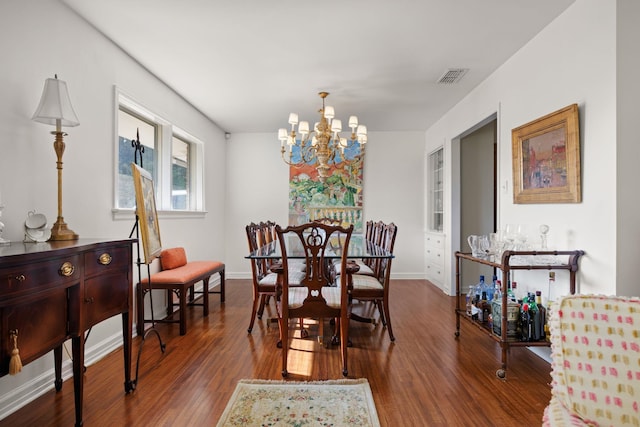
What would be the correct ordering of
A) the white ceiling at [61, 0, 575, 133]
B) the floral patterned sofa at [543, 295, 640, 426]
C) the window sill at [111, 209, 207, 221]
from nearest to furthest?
the floral patterned sofa at [543, 295, 640, 426] < the white ceiling at [61, 0, 575, 133] < the window sill at [111, 209, 207, 221]

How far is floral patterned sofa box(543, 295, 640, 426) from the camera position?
40.1 inches

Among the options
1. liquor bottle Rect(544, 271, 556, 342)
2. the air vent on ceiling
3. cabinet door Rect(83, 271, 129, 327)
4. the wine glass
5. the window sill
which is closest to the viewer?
cabinet door Rect(83, 271, 129, 327)

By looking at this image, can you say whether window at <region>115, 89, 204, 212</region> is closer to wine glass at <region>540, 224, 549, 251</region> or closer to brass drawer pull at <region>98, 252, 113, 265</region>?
brass drawer pull at <region>98, 252, 113, 265</region>

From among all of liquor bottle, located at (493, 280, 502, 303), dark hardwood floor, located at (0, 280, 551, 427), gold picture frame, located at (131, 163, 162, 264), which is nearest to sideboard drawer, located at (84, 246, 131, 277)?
gold picture frame, located at (131, 163, 162, 264)

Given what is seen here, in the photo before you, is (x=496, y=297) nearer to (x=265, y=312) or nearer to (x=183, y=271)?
(x=265, y=312)

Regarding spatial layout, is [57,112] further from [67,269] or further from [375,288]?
[375,288]

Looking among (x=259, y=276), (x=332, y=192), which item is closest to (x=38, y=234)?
(x=259, y=276)

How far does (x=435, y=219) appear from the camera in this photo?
18.7ft

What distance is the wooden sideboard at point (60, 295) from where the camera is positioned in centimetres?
142

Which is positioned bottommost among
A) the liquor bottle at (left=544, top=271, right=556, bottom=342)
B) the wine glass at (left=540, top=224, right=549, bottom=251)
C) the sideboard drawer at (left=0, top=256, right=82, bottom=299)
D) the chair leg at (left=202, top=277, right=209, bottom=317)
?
the chair leg at (left=202, top=277, right=209, bottom=317)

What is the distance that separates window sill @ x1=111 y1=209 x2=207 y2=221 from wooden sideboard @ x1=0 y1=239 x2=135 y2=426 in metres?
1.05

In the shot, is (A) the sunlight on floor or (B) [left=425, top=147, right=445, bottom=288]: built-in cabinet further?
(B) [left=425, top=147, right=445, bottom=288]: built-in cabinet

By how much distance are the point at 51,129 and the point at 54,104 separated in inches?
18.3

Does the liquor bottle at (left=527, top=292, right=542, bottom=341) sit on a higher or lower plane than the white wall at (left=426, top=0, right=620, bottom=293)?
lower
